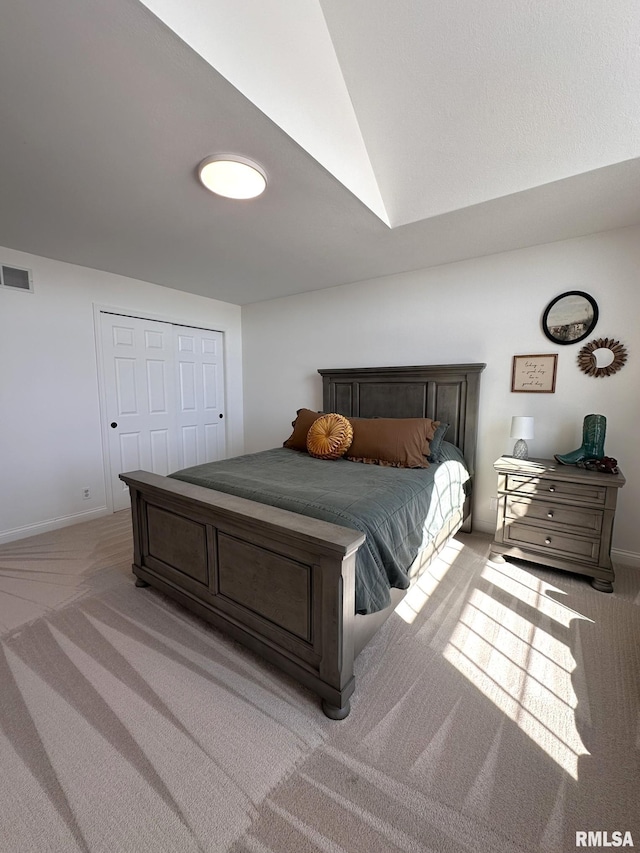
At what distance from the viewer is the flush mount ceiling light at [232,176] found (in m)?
1.66

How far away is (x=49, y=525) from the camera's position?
304 cm

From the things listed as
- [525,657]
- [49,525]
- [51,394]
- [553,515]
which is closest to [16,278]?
[51,394]

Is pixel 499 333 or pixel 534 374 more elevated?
pixel 499 333

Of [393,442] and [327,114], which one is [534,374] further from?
[327,114]

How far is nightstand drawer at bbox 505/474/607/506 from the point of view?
2141 millimetres

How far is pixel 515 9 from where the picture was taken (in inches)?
53.6

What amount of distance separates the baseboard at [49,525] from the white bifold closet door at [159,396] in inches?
7.6

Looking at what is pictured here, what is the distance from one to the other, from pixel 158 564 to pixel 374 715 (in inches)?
54.7

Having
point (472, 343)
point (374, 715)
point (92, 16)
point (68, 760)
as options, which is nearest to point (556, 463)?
point (472, 343)

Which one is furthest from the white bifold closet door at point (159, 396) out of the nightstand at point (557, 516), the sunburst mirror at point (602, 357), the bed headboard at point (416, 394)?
the sunburst mirror at point (602, 357)

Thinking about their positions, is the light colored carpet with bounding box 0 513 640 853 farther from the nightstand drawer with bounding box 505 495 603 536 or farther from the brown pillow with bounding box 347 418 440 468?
the brown pillow with bounding box 347 418 440 468

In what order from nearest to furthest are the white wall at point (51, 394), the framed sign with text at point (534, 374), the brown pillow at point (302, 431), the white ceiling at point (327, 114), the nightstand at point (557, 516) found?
the white ceiling at point (327, 114), the nightstand at point (557, 516), the framed sign with text at point (534, 374), the white wall at point (51, 394), the brown pillow at point (302, 431)

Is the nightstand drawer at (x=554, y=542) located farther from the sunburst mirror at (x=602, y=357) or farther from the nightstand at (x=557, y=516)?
the sunburst mirror at (x=602, y=357)

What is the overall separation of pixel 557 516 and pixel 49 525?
4.00m
